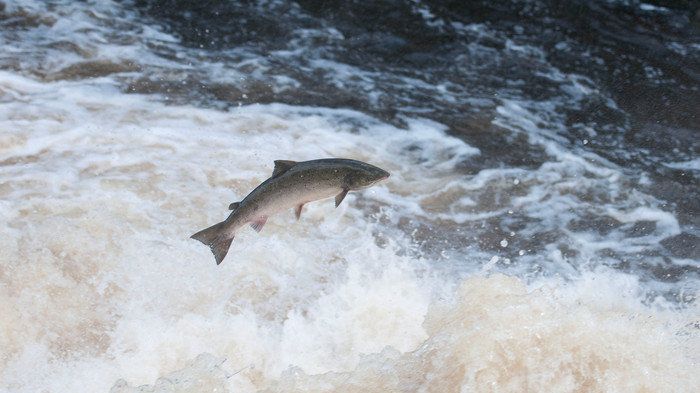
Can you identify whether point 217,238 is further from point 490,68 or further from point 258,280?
point 490,68

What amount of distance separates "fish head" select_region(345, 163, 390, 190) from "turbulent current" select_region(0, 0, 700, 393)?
2.02ft

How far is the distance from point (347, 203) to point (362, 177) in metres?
1.81

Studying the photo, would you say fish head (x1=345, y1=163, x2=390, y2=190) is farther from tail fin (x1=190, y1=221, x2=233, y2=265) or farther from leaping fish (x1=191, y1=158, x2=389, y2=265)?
tail fin (x1=190, y1=221, x2=233, y2=265)

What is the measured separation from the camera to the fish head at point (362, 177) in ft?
8.75

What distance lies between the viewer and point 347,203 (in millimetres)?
4484

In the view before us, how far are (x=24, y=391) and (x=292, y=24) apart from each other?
4804 mm

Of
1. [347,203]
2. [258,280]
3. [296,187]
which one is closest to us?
[296,187]

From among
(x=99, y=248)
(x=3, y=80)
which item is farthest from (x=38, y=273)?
(x=3, y=80)

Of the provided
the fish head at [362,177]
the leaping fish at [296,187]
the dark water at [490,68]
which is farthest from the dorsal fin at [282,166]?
the dark water at [490,68]

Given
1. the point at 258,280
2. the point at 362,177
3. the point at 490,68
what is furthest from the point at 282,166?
the point at 490,68

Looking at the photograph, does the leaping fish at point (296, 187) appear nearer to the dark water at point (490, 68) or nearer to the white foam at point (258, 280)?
the white foam at point (258, 280)

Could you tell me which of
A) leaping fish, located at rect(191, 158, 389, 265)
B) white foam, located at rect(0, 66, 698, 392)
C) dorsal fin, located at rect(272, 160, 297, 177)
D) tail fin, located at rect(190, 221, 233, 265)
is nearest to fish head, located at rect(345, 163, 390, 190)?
leaping fish, located at rect(191, 158, 389, 265)

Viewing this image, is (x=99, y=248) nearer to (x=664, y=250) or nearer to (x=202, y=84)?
(x=202, y=84)

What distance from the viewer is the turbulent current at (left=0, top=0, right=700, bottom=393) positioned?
289 cm
